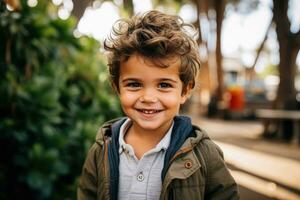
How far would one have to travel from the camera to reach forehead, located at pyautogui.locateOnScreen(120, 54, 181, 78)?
1771 millimetres

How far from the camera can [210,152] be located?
1830 mm

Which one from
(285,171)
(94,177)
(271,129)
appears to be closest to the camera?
(94,177)

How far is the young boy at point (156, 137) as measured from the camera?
177 cm

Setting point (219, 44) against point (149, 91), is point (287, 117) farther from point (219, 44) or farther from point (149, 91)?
point (149, 91)

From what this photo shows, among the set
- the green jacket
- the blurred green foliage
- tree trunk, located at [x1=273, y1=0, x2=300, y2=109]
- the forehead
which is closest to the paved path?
tree trunk, located at [x1=273, y1=0, x2=300, y2=109]

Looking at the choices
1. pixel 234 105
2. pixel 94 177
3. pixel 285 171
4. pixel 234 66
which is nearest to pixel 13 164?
pixel 94 177

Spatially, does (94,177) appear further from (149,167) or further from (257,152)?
(257,152)

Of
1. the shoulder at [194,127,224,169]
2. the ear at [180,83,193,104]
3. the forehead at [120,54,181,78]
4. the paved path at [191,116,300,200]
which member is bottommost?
the paved path at [191,116,300,200]

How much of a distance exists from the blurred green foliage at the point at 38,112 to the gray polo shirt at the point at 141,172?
1491mm

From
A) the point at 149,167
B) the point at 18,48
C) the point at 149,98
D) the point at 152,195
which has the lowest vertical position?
the point at 152,195

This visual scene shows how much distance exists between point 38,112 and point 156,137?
161 centimetres

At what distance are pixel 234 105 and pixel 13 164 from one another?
12826 mm

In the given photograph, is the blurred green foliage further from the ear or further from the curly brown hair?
the ear

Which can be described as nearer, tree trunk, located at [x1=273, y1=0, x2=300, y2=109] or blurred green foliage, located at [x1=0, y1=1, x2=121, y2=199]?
blurred green foliage, located at [x1=0, y1=1, x2=121, y2=199]
